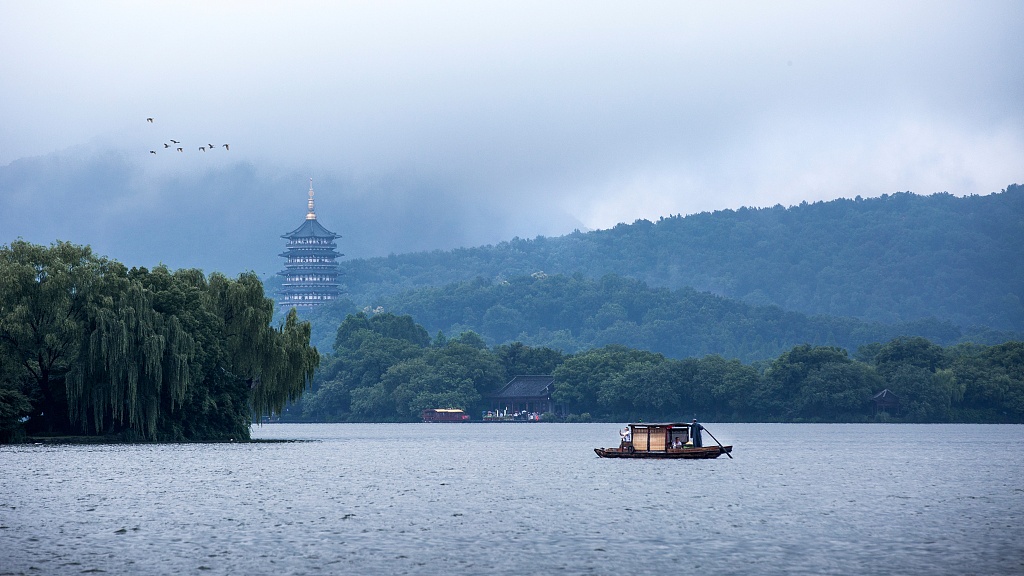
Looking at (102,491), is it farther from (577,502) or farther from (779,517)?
(779,517)

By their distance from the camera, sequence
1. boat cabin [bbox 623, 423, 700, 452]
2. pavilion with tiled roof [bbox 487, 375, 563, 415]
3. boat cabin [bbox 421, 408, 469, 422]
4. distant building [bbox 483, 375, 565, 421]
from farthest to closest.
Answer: pavilion with tiled roof [bbox 487, 375, 563, 415] → distant building [bbox 483, 375, 565, 421] → boat cabin [bbox 421, 408, 469, 422] → boat cabin [bbox 623, 423, 700, 452]

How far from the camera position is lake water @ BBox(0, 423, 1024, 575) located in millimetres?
27703

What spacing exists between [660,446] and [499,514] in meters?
29.7

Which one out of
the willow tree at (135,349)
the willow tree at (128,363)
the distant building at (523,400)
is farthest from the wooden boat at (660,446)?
the distant building at (523,400)

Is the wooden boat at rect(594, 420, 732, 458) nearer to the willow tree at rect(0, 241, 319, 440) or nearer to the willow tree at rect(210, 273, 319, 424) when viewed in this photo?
the willow tree at rect(210, 273, 319, 424)

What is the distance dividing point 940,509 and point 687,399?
105067 millimetres

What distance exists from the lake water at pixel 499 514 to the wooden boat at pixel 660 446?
98cm

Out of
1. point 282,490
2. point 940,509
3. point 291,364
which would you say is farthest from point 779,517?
point 291,364

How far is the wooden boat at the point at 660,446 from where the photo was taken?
2520 inches

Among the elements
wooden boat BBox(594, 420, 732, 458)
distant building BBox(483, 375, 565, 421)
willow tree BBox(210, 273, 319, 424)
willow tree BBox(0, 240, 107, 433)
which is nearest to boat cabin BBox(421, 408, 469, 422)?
distant building BBox(483, 375, 565, 421)

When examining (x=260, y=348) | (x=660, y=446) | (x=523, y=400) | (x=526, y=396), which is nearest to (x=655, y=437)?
(x=660, y=446)

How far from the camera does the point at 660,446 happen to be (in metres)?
66.1

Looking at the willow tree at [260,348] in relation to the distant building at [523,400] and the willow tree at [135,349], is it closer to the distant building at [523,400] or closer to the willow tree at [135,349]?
the willow tree at [135,349]

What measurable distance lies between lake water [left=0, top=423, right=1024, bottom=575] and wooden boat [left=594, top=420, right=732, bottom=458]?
98cm
